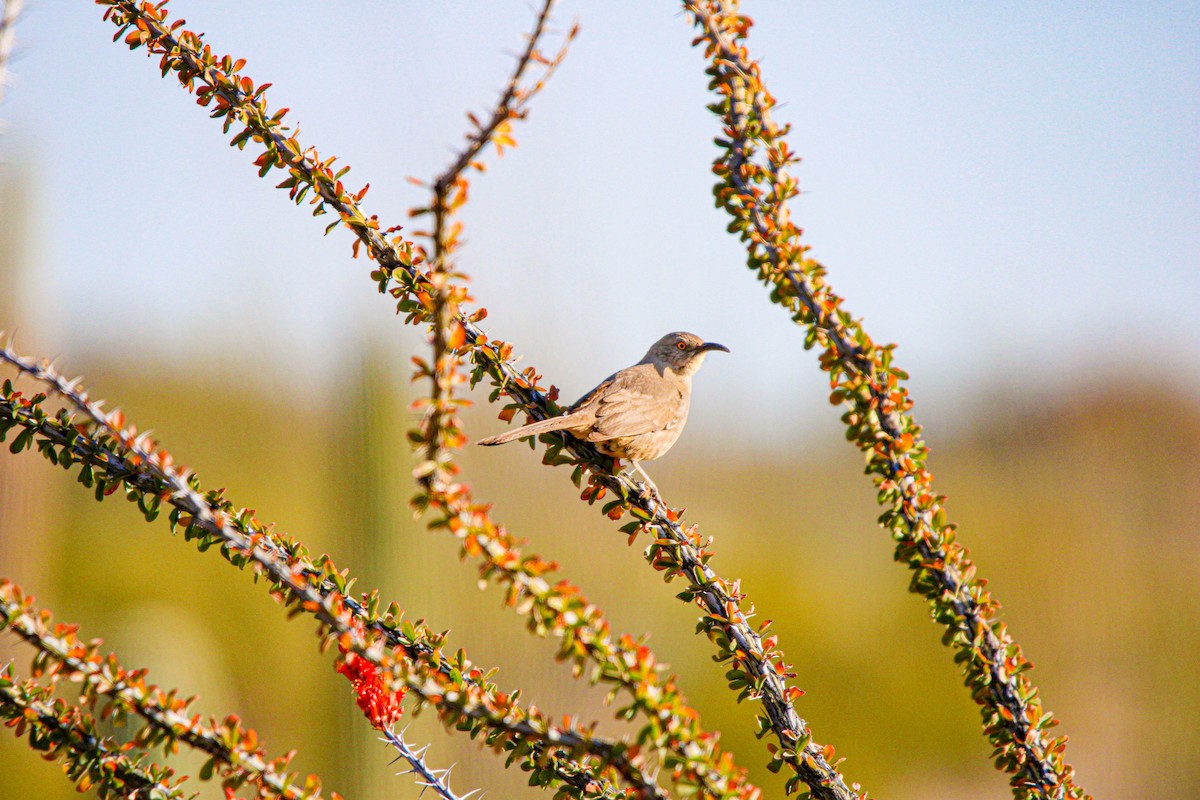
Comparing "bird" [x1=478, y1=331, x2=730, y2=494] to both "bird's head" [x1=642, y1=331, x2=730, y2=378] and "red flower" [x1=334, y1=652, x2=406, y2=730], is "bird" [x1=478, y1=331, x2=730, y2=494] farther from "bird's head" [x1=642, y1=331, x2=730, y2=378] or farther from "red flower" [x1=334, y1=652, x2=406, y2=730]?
"red flower" [x1=334, y1=652, x2=406, y2=730]

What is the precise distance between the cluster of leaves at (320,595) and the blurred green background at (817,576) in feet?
23.6

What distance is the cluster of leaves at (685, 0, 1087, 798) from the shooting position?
7.80ft

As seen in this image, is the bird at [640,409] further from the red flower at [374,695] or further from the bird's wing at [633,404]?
the red flower at [374,695]

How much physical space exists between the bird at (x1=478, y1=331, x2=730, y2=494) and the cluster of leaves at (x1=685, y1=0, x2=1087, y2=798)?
92 cm

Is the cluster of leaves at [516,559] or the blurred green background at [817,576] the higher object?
the blurred green background at [817,576]

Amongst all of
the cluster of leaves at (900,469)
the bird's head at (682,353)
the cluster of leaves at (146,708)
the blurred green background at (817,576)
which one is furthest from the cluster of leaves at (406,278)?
the blurred green background at (817,576)

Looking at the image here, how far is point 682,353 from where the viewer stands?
17.6 ft

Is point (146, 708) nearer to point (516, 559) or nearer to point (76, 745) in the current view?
point (76, 745)

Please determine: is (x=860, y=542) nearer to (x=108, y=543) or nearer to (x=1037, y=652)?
(x=1037, y=652)

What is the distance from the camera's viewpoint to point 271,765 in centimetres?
175

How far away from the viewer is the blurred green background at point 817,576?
1146 centimetres

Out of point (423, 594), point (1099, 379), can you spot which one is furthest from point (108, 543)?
point (1099, 379)

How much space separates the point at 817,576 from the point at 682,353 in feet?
78.3

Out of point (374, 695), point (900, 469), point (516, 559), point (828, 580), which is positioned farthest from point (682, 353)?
point (828, 580)
